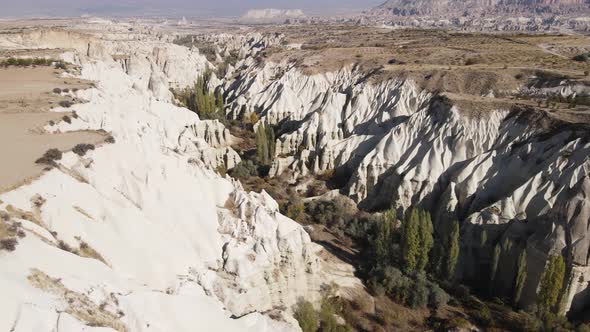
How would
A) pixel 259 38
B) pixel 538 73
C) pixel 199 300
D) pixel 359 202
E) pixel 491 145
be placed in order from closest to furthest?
pixel 199 300, pixel 491 145, pixel 359 202, pixel 538 73, pixel 259 38

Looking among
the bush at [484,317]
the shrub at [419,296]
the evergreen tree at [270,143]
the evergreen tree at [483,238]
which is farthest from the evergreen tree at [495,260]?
the evergreen tree at [270,143]

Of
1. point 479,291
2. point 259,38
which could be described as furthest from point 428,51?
point 259,38

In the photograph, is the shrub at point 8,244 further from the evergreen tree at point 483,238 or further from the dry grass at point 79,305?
the evergreen tree at point 483,238

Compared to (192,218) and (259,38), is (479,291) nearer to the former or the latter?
(192,218)

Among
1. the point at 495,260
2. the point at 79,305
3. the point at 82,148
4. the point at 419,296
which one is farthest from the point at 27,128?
the point at 495,260

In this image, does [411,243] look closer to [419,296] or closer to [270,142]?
[419,296]
